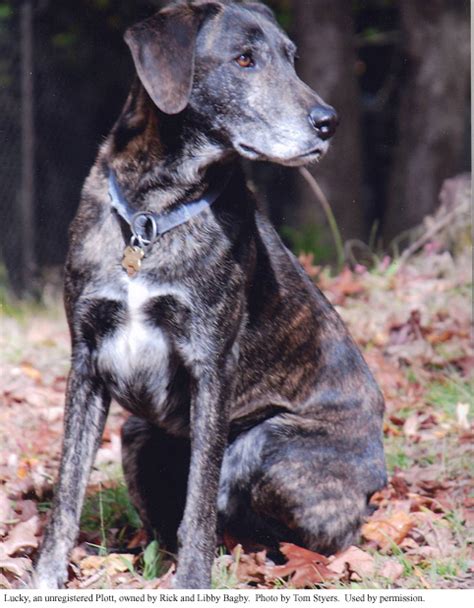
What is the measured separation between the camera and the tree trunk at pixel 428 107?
7711 millimetres

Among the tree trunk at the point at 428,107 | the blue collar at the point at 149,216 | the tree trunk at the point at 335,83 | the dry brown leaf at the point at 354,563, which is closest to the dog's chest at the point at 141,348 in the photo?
the blue collar at the point at 149,216

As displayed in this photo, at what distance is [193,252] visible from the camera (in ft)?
9.25

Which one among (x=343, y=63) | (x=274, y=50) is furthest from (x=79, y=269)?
(x=343, y=63)

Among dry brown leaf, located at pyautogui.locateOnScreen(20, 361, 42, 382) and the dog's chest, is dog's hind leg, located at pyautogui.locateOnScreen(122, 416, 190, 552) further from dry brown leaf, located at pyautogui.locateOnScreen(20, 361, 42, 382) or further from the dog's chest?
dry brown leaf, located at pyautogui.locateOnScreen(20, 361, 42, 382)

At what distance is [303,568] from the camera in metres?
2.86

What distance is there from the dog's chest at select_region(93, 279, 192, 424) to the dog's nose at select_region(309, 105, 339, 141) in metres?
0.65

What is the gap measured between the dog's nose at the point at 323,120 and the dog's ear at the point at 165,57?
1.23ft

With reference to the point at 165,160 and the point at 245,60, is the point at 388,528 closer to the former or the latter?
the point at 165,160

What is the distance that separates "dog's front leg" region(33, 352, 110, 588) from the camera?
2.76 m

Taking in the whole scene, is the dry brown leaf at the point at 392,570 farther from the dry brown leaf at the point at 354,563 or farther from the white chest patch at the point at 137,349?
the white chest patch at the point at 137,349

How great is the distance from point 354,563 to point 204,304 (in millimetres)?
953

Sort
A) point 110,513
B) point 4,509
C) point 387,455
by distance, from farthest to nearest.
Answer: point 387,455 < point 110,513 < point 4,509

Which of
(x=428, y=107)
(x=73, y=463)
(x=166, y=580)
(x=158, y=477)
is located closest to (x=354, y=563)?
(x=166, y=580)

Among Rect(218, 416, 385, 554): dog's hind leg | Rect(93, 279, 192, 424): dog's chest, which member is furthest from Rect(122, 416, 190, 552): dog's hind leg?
Rect(93, 279, 192, 424): dog's chest
